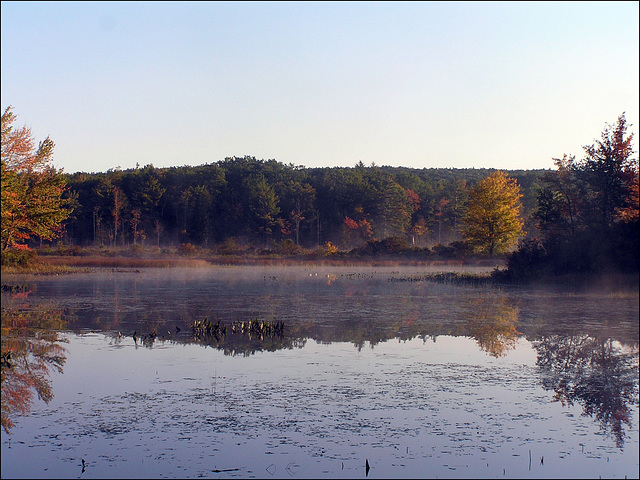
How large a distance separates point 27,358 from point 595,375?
10.3 m

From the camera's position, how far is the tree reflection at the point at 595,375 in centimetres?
862

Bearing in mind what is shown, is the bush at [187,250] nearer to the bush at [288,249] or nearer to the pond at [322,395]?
the bush at [288,249]

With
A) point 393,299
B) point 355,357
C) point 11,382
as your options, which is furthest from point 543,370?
point 393,299

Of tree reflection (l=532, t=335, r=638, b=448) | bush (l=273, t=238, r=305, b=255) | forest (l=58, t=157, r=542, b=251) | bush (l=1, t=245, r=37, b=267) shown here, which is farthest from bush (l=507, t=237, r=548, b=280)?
forest (l=58, t=157, r=542, b=251)

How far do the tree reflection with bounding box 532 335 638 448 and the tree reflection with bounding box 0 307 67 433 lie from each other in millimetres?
7573

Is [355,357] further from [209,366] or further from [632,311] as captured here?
[632,311]

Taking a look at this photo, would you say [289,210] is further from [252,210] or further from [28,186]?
[28,186]

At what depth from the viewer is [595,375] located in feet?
35.5

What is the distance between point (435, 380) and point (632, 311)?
10913 millimetres

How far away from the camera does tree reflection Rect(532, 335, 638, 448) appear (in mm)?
8617

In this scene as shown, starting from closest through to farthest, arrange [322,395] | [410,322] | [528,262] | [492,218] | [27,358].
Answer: [322,395] < [27,358] < [410,322] < [528,262] < [492,218]

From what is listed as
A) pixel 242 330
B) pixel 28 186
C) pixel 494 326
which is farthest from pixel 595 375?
pixel 28 186

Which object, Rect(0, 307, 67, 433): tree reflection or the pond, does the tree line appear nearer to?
the pond

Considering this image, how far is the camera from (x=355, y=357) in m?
12.7
